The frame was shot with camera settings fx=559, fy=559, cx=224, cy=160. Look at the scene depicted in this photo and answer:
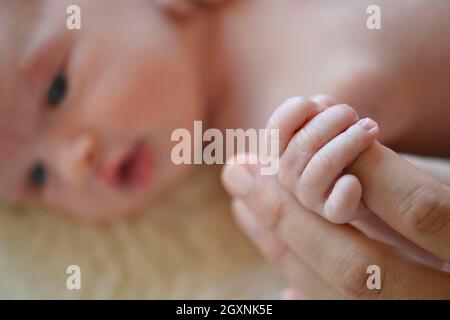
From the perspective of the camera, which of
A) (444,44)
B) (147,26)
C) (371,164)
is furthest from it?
(147,26)

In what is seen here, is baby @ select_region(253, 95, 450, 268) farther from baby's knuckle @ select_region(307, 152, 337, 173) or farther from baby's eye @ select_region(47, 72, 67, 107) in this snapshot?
baby's eye @ select_region(47, 72, 67, 107)

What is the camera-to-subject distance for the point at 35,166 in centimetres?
74

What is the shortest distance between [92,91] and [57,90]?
0.05m

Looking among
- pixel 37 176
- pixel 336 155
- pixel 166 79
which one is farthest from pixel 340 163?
pixel 37 176

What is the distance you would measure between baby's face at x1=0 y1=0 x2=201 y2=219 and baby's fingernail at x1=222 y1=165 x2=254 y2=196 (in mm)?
127

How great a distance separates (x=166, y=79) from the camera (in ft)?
2.26

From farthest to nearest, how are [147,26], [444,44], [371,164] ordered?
[147,26] < [444,44] < [371,164]

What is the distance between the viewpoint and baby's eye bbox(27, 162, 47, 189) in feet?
2.44

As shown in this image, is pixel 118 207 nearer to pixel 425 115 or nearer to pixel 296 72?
pixel 296 72


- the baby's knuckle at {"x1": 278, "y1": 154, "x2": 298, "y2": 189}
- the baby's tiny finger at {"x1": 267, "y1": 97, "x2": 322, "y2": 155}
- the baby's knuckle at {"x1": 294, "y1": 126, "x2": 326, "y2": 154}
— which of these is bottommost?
the baby's knuckle at {"x1": 278, "y1": 154, "x2": 298, "y2": 189}

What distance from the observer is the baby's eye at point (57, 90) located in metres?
0.69

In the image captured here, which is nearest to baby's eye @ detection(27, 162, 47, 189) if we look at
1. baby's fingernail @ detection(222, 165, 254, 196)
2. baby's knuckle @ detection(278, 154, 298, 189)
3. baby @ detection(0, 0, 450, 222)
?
baby @ detection(0, 0, 450, 222)

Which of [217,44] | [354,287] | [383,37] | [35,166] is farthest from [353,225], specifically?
[35,166]

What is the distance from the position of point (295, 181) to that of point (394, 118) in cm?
15
